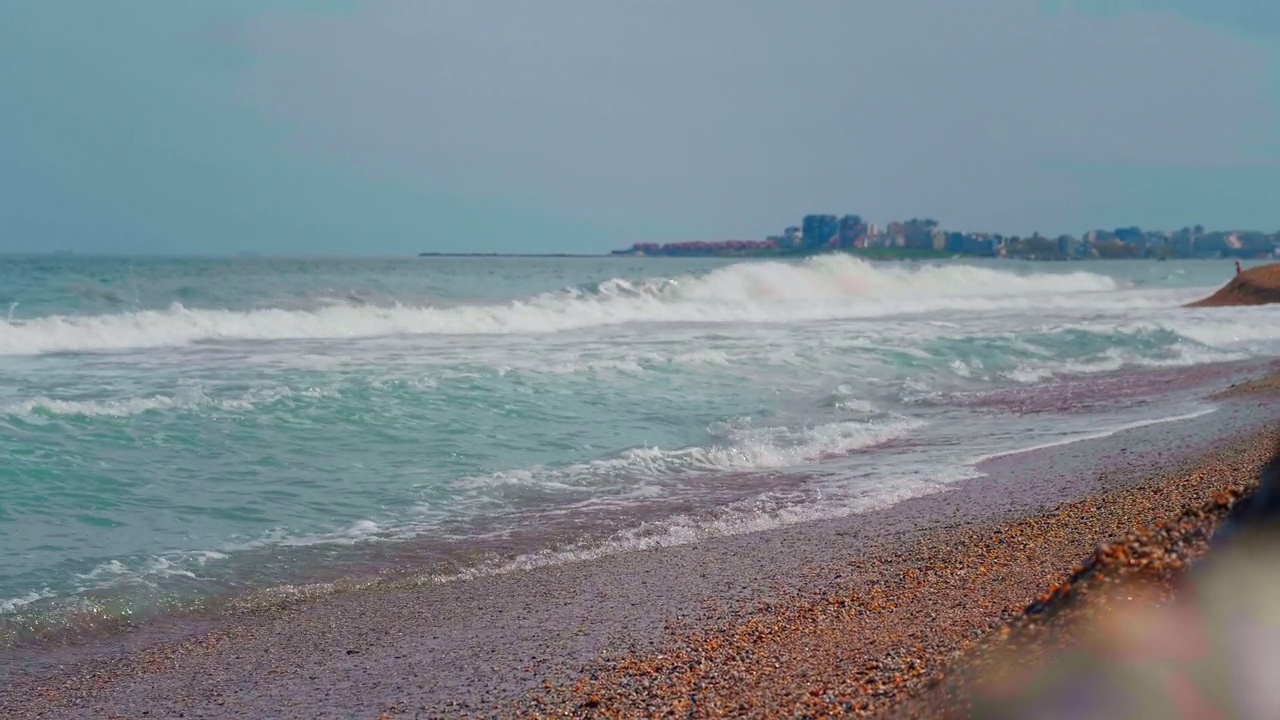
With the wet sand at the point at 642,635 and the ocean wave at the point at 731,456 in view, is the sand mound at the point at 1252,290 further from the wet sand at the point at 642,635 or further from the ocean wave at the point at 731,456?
the wet sand at the point at 642,635

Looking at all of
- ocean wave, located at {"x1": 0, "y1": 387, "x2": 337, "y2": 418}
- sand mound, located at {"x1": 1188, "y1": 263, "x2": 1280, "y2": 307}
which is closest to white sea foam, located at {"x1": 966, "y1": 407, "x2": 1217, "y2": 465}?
ocean wave, located at {"x1": 0, "y1": 387, "x2": 337, "y2": 418}

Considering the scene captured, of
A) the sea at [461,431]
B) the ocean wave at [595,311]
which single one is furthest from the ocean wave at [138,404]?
the ocean wave at [595,311]

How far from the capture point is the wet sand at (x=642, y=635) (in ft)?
13.9

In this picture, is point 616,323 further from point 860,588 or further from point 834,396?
point 860,588

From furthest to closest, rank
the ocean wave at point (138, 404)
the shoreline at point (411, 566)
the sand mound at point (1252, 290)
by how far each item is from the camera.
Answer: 1. the sand mound at point (1252, 290)
2. the ocean wave at point (138, 404)
3. the shoreline at point (411, 566)

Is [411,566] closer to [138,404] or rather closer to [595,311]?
[138,404]

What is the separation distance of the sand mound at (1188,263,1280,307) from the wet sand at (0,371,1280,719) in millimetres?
30696

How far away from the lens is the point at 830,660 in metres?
4.25

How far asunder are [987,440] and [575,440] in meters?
4.07

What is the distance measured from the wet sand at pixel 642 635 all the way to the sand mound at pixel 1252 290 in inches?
1209

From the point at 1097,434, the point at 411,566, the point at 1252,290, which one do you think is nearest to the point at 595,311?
the point at 1097,434

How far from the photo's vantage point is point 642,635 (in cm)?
518

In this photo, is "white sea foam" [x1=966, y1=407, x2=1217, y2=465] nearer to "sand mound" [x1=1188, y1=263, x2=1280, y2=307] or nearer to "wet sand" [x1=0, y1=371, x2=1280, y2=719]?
"wet sand" [x1=0, y1=371, x2=1280, y2=719]

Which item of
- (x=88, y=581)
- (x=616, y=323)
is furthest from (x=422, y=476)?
(x=616, y=323)
